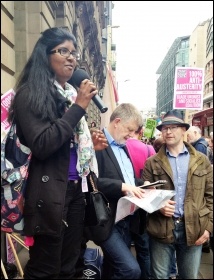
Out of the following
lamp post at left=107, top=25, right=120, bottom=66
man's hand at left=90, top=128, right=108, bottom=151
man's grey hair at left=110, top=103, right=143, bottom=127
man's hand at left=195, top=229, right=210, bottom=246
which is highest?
lamp post at left=107, top=25, right=120, bottom=66

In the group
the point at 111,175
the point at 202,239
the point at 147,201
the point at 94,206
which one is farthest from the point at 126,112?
the point at 202,239

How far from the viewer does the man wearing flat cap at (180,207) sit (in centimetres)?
181

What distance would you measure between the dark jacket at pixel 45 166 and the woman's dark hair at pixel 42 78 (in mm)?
26

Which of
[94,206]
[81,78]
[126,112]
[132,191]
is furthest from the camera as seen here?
[126,112]

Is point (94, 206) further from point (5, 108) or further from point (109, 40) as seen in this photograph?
point (109, 40)

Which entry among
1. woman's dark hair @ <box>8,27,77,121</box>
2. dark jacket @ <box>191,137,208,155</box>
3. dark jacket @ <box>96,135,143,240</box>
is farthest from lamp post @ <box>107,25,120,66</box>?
dark jacket @ <box>191,137,208,155</box>

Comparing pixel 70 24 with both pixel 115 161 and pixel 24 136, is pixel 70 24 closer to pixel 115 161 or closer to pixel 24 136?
pixel 24 136

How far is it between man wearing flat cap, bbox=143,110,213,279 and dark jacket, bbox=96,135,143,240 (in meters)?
0.25

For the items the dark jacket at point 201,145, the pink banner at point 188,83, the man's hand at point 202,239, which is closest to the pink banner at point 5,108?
the pink banner at point 188,83

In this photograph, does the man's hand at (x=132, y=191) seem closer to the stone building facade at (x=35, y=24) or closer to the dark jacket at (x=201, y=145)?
the stone building facade at (x=35, y=24)

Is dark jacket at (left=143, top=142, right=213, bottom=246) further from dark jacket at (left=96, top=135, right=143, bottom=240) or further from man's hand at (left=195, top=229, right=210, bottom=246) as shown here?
dark jacket at (left=96, top=135, right=143, bottom=240)

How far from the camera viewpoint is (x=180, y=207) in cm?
186

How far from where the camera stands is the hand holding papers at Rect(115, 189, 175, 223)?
158 cm

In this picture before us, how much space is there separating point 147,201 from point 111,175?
13.7 inches
